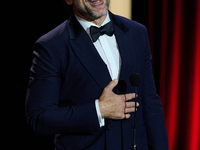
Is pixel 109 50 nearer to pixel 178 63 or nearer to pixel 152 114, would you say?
pixel 152 114

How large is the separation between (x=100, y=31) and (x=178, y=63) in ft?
4.79

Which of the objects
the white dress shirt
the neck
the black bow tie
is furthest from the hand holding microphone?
the neck

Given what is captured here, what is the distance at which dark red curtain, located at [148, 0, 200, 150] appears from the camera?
249 cm

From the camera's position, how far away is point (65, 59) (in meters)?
1.27

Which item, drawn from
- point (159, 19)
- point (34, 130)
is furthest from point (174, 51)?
point (34, 130)

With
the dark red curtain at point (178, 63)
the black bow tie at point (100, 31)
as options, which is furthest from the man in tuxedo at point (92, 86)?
the dark red curtain at point (178, 63)

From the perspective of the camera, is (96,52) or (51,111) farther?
(96,52)

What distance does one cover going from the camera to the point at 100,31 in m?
1.38

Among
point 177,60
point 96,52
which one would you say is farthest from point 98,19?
point 177,60

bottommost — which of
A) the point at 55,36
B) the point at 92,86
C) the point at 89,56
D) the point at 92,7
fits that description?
Answer: the point at 92,86

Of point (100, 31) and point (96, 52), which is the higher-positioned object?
point (100, 31)

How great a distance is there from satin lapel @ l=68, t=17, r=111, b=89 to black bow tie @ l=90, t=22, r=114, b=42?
5 centimetres

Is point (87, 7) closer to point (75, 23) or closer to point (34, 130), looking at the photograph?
point (75, 23)

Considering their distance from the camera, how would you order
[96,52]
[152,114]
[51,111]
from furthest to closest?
[152,114], [96,52], [51,111]
